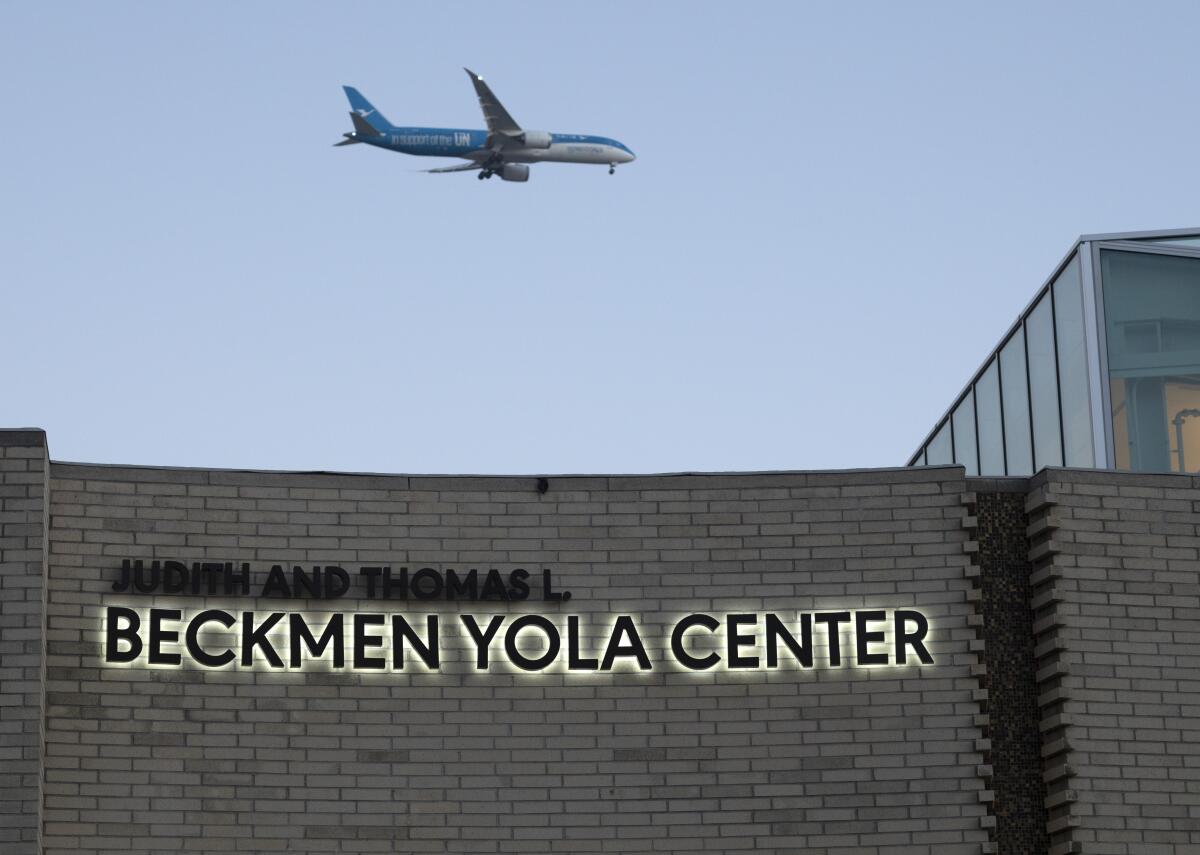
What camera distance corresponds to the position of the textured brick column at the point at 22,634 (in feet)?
70.6

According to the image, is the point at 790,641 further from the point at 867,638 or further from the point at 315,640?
the point at 315,640

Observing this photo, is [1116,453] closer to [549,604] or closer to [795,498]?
[795,498]

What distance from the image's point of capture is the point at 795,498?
24.9 m

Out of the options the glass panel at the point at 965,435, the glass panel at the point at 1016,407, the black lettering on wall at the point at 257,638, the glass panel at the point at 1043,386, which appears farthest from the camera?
the glass panel at the point at 965,435

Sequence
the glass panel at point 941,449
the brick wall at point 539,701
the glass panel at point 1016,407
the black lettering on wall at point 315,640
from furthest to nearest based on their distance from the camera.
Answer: the glass panel at point 941,449 < the glass panel at point 1016,407 < the black lettering on wall at point 315,640 < the brick wall at point 539,701

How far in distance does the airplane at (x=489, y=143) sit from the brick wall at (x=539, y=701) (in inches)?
2001

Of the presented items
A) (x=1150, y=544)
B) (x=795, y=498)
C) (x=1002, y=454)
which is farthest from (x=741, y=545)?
(x=1002, y=454)

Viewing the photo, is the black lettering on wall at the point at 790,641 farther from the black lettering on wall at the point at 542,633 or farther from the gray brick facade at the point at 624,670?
the black lettering on wall at the point at 542,633

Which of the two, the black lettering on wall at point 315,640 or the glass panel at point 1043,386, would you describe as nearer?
the black lettering on wall at point 315,640

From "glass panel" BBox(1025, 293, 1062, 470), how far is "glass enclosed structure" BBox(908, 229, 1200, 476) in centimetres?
3

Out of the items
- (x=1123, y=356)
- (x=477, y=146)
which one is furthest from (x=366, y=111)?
(x=1123, y=356)

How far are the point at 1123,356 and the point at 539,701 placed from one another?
518 inches

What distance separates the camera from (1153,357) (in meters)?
32.3

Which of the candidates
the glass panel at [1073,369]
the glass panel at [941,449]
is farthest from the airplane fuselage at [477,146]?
the glass panel at [1073,369]
